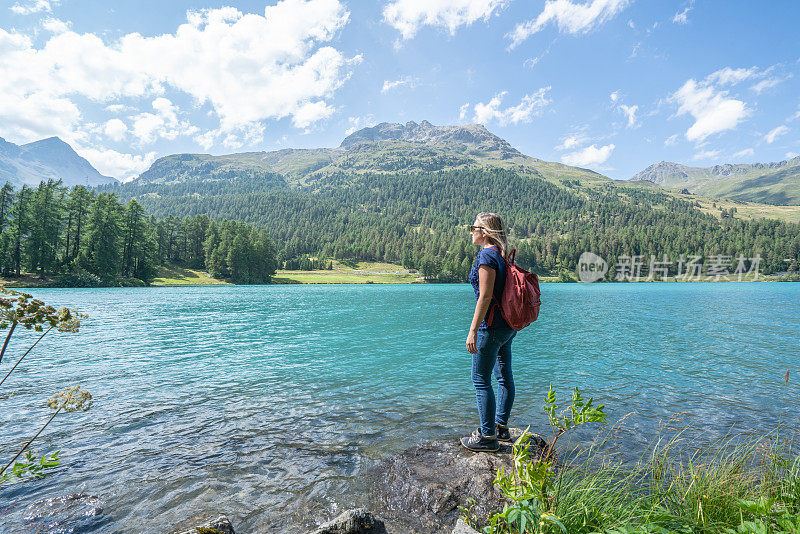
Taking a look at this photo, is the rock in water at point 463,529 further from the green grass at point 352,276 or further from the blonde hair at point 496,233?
the green grass at point 352,276

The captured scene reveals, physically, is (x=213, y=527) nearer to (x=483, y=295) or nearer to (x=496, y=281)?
(x=483, y=295)

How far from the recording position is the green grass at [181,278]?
326 ft

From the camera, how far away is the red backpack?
6043 millimetres

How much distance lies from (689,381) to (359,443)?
13.6 m

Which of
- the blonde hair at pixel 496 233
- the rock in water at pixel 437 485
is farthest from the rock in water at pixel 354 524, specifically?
the blonde hair at pixel 496 233

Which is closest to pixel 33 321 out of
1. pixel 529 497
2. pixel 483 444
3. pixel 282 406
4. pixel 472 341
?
pixel 529 497

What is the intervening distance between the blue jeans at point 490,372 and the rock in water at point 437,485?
0.65 metres

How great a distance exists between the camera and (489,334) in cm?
625

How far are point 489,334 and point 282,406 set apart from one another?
7487 millimetres

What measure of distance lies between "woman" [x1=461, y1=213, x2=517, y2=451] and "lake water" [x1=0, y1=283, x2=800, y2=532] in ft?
7.62

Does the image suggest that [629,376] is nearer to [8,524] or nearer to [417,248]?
[8,524]

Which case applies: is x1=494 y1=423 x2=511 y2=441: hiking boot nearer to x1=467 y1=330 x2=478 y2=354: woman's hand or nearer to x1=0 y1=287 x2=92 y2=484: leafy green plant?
x1=467 y1=330 x2=478 y2=354: woman's hand

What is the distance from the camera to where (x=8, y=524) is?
5.56m

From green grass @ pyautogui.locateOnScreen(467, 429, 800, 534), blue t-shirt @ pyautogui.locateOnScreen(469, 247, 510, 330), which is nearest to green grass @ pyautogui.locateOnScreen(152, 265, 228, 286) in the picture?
blue t-shirt @ pyautogui.locateOnScreen(469, 247, 510, 330)
